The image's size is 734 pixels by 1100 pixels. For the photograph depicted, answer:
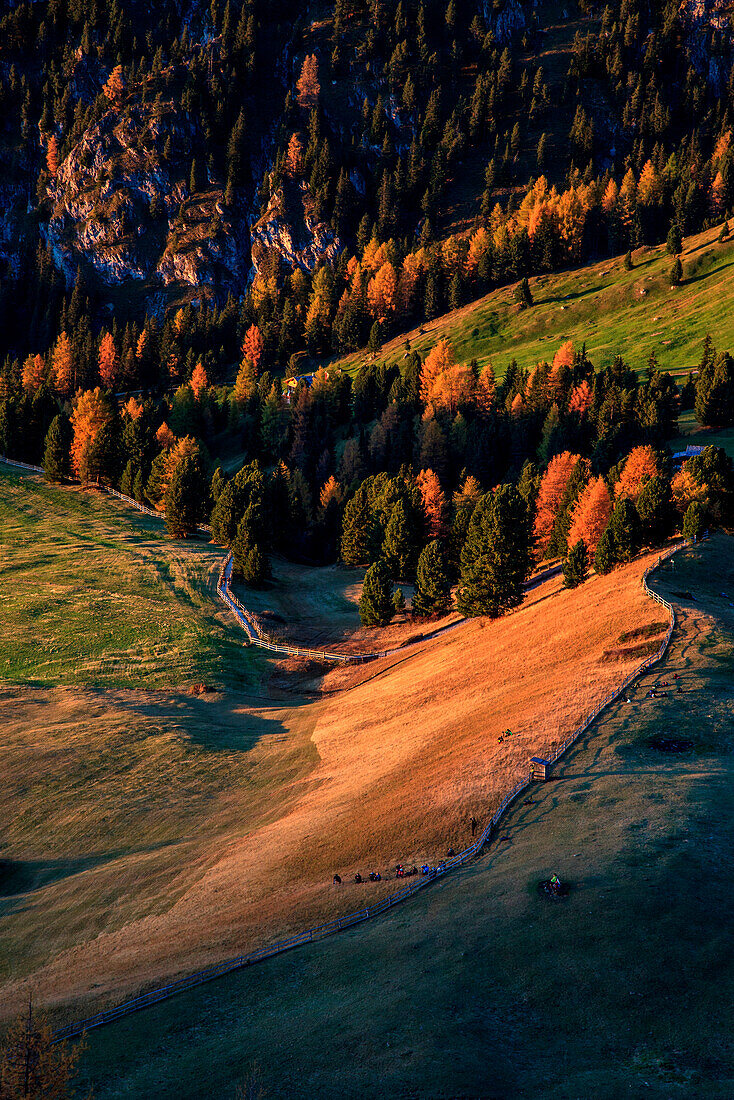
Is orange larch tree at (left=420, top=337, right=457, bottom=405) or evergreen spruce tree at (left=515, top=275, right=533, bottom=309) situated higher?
evergreen spruce tree at (left=515, top=275, right=533, bottom=309)

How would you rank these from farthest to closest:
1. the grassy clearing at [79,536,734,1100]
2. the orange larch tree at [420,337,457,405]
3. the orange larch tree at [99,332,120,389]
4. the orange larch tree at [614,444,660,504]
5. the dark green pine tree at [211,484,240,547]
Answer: the orange larch tree at [99,332,120,389] < the orange larch tree at [420,337,457,405] < the dark green pine tree at [211,484,240,547] < the orange larch tree at [614,444,660,504] < the grassy clearing at [79,536,734,1100]

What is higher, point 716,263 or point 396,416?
point 716,263

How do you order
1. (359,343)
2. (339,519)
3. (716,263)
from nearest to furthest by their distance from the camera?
(339,519)
(716,263)
(359,343)

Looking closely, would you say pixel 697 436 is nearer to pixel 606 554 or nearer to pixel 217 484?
pixel 606 554

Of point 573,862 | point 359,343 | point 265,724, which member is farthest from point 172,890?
point 359,343

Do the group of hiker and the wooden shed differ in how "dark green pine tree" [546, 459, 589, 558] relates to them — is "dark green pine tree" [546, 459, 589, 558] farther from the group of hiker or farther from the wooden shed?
the group of hiker

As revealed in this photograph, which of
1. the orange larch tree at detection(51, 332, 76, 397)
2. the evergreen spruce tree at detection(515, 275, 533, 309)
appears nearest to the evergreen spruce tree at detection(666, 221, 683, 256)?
the evergreen spruce tree at detection(515, 275, 533, 309)

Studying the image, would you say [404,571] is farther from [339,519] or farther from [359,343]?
[359,343]
